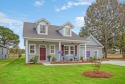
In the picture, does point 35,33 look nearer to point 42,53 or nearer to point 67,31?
point 42,53

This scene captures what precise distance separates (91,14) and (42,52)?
21.6 meters

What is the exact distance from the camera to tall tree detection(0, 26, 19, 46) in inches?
2183

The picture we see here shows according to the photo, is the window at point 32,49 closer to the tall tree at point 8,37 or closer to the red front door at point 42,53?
the red front door at point 42,53

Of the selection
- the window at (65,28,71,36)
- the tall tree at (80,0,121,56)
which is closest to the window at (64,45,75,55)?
the window at (65,28,71,36)

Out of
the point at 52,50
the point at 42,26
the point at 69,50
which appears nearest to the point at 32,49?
the point at 52,50

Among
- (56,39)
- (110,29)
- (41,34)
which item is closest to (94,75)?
(56,39)

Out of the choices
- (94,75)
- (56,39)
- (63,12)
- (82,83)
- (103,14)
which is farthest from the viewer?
(103,14)

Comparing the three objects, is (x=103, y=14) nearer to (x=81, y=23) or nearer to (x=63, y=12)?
(x=81, y=23)

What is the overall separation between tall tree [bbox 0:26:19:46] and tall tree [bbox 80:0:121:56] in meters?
29.2

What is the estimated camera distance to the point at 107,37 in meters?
40.0

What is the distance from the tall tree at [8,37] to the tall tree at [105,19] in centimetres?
2920

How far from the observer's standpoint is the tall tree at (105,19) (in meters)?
38.9

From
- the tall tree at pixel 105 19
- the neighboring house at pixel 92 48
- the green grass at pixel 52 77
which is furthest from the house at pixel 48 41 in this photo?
the tall tree at pixel 105 19

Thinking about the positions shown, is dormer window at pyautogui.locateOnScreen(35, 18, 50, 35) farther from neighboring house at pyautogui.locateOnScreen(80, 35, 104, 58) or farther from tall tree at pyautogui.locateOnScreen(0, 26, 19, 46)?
tall tree at pyautogui.locateOnScreen(0, 26, 19, 46)
